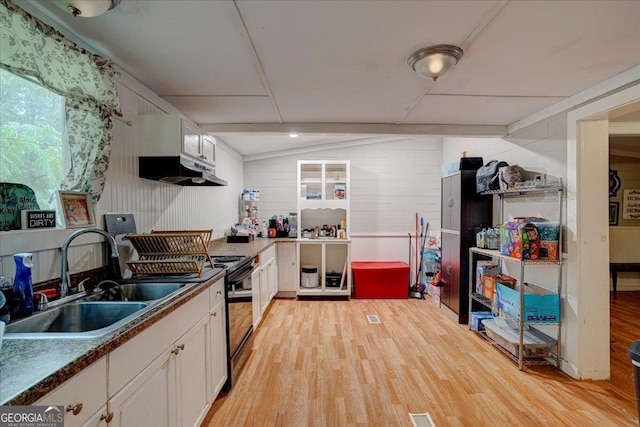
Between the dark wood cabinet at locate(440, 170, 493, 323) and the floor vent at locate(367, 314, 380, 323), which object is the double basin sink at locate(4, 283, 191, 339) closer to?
the floor vent at locate(367, 314, 380, 323)

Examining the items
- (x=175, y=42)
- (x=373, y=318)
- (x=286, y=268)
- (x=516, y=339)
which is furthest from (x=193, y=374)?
(x=286, y=268)

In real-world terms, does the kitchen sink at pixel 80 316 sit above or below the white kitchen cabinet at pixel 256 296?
above

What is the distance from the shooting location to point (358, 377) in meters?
2.33

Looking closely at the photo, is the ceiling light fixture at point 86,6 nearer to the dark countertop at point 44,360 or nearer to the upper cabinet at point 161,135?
the upper cabinet at point 161,135

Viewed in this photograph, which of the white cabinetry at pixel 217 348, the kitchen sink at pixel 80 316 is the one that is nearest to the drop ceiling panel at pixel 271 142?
the white cabinetry at pixel 217 348

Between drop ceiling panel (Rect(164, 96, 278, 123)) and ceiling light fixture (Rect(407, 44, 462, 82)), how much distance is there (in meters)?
1.21

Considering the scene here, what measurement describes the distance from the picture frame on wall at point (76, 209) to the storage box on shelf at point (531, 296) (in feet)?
10.2

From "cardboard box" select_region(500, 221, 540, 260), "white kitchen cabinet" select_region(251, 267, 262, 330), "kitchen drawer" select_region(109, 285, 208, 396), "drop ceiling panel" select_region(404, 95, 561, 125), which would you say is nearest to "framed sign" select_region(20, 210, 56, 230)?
"kitchen drawer" select_region(109, 285, 208, 396)

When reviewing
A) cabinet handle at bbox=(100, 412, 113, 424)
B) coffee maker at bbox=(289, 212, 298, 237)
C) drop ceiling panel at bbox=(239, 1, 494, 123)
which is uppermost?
drop ceiling panel at bbox=(239, 1, 494, 123)

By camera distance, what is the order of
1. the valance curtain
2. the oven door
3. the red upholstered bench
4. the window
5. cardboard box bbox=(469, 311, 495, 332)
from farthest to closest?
the red upholstered bench < cardboard box bbox=(469, 311, 495, 332) < the oven door < the window < the valance curtain

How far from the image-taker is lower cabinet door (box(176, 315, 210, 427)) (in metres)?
1.46

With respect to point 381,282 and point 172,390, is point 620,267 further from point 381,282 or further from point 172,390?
point 172,390

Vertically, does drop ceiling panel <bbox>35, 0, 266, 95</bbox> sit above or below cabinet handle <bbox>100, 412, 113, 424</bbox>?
above

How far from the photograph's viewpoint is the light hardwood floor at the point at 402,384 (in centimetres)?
189
